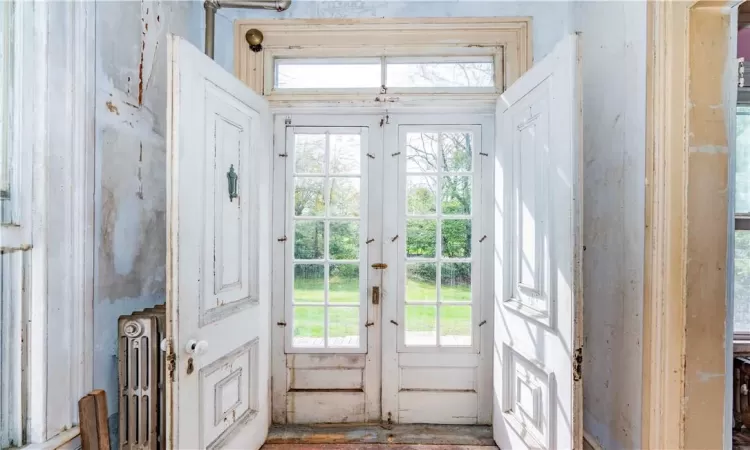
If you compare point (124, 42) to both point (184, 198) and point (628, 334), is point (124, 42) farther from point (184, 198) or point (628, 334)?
point (628, 334)

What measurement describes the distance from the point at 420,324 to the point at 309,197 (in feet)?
3.50

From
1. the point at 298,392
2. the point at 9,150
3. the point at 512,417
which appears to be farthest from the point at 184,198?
the point at 512,417

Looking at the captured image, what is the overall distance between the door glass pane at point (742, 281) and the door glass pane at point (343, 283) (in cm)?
233

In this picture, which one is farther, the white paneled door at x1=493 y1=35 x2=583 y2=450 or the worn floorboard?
the worn floorboard

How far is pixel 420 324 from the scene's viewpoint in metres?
2.29

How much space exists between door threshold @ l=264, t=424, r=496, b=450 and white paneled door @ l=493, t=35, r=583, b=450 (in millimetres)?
188

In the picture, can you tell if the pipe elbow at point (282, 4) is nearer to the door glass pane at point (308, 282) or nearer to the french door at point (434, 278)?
the french door at point (434, 278)

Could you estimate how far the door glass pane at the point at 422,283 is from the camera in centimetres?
229

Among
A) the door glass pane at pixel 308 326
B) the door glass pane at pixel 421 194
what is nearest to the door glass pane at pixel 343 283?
the door glass pane at pixel 308 326

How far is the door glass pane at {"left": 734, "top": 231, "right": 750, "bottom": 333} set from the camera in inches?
87.3

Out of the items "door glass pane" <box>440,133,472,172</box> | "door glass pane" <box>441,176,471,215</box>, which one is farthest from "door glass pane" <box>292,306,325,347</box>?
"door glass pane" <box>440,133,472,172</box>

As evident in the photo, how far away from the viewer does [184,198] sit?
141 cm

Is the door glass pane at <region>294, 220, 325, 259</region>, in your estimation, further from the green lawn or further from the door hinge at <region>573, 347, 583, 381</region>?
the door hinge at <region>573, 347, 583, 381</region>

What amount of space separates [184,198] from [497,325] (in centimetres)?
170
